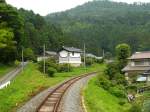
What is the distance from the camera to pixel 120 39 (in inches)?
6649

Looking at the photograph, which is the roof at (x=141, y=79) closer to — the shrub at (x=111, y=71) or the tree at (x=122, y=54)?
the shrub at (x=111, y=71)

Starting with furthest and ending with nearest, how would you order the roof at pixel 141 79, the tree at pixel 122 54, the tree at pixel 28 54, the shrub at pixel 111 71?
the tree at pixel 28 54 < the tree at pixel 122 54 < the shrub at pixel 111 71 < the roof at pixel 141 79

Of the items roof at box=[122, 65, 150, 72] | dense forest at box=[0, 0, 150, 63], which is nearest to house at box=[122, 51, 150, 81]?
roof at box=[122, 65, 150, 72]

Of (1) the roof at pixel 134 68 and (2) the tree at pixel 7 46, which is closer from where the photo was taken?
(2) the tree at pixel 7 46

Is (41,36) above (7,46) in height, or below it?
above

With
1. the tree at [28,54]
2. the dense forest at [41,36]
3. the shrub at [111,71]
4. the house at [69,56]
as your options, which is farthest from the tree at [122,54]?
the tree at [28,54]

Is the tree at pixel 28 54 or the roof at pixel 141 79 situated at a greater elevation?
the tree at pixel 28 54

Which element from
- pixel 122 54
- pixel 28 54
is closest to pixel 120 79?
pixel 122 54

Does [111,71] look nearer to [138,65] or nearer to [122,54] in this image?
[138,65]

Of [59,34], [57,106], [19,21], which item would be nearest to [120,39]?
[59,34]

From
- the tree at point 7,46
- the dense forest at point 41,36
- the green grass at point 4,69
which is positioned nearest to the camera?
the green grass at point 4,69

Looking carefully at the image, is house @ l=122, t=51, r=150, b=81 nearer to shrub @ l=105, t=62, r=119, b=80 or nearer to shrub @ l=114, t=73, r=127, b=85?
shrub @ l=105, t=62, r=119, b=80

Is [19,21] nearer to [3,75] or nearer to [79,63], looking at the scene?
[3,75]

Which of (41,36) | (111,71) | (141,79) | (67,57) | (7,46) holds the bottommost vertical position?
(141,79)
